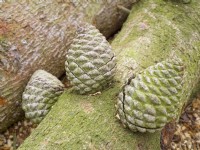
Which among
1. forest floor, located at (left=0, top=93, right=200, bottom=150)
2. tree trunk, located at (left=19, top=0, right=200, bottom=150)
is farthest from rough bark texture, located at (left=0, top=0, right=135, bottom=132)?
tree trunk, located at (left=19, top=0, right=200, bottom=150)

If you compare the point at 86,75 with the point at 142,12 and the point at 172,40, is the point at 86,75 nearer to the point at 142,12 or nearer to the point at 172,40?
the point at 172,40

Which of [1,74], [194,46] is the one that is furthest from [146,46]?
[1,74]

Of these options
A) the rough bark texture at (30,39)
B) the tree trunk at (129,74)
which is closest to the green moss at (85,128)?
the tree trunk at (129,74)

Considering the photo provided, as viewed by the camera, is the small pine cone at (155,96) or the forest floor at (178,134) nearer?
the small pine cone at (155,96)

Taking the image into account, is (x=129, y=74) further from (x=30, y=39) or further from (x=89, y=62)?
(x=30, y=39)

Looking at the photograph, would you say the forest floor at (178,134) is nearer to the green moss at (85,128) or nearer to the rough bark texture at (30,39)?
the rough bark texture at (30,39)

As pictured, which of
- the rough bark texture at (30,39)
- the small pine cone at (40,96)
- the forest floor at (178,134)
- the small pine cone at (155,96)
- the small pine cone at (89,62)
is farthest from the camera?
the forest floor at (178,134)

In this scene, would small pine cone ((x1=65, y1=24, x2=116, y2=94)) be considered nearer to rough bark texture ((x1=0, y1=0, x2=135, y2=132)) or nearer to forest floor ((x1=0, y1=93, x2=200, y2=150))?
rough bark texture ((x1=0, y1=0, x2=135, y2=132))
